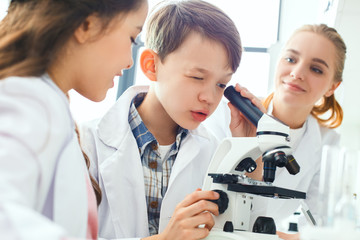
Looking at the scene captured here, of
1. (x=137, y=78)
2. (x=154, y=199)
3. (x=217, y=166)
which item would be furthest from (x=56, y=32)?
(x=137, y=78)

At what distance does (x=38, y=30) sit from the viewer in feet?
2.49

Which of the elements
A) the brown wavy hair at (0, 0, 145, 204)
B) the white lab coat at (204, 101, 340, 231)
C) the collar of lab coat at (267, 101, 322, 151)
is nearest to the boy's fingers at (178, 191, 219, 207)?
the brown wavy hair at (0, 0, 145, 204)

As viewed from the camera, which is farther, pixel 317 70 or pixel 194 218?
pixel 317 70

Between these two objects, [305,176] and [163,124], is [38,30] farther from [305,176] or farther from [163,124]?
[305,176]

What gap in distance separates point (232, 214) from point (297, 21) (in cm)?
339

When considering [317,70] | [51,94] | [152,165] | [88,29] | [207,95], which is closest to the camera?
[51,94]

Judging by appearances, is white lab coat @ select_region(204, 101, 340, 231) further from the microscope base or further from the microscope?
the microscope base

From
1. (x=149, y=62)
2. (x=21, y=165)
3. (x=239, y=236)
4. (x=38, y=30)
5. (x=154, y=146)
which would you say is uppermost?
(x=149, y=62)

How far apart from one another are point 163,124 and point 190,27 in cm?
37

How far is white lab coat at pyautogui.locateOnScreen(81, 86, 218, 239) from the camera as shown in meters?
1.29

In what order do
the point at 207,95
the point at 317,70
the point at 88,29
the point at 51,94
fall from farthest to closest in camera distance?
the point at 317,70, the point at 207,95, the point at 88,29, the point at 51,94

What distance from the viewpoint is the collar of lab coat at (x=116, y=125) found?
4.51 ft

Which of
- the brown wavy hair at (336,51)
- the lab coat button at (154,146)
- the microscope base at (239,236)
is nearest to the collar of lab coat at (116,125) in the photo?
the lab coat button at (154,146)

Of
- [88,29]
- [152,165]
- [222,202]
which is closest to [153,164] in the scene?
[152,165]
